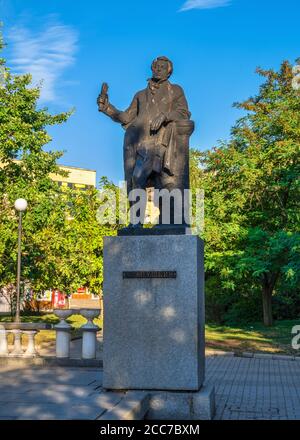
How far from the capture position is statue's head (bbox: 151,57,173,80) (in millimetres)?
8609

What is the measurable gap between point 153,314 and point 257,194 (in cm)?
2048

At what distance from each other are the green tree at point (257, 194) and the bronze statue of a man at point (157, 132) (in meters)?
16.1

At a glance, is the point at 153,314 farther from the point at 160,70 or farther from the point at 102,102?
the point at 160,70

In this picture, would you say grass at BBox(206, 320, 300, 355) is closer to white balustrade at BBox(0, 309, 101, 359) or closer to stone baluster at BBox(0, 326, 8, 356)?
white balustrade at BBox(0, 309, 101, 359)

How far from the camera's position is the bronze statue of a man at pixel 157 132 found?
326 inches

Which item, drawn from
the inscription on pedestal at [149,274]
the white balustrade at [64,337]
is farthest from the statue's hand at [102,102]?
the white balustrade at [64,337]

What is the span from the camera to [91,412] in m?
6.38

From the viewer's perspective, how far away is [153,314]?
25.0 ft

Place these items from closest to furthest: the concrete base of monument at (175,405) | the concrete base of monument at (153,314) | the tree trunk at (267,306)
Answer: the concrete base of monument at (175,405) < the concrete base of monument at (153,314) < the tree trunk at (267,306)

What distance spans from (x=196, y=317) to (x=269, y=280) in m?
21.6

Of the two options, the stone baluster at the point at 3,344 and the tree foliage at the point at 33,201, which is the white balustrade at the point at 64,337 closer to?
the stone baluster at the point at 3,344

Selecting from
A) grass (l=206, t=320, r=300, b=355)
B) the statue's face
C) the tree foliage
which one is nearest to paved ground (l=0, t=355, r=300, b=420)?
the statue's face

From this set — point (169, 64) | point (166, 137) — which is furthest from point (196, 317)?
point (169, 64)

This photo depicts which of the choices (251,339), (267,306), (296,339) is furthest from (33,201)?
(267,306)
